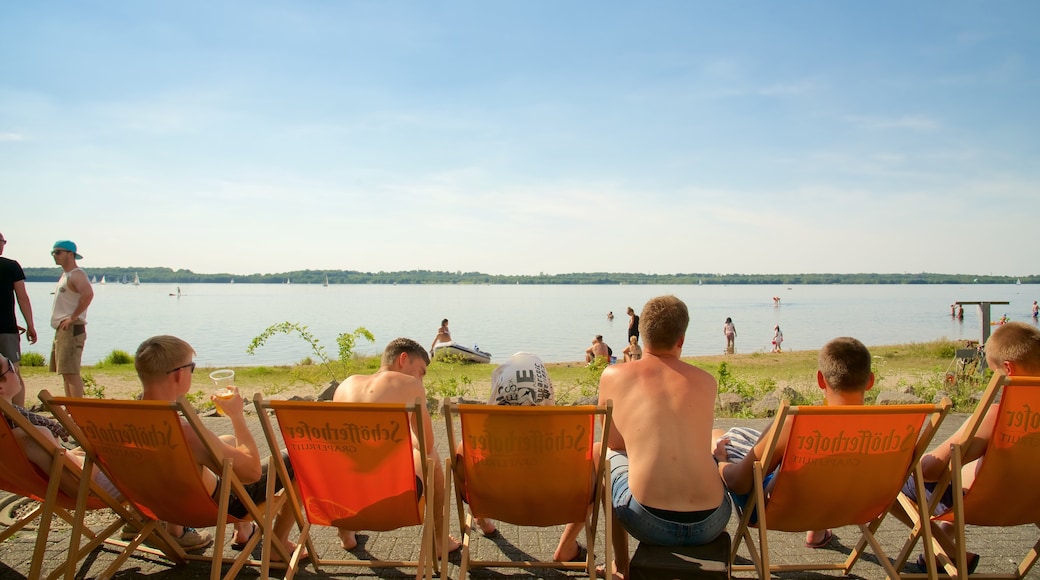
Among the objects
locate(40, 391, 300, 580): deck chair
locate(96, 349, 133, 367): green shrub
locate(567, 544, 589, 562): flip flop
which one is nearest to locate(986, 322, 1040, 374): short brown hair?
locate(567, 544, 589, 562): flip flop

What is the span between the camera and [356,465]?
8.90ft

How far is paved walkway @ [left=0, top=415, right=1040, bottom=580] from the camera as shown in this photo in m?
3.07

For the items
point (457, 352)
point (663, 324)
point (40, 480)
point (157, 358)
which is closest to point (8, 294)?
point (40, 480)

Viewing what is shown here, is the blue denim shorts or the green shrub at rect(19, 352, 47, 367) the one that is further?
the green shrub at rect(19, 352, 47, 367)

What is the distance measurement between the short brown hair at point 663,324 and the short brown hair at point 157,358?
199 cm

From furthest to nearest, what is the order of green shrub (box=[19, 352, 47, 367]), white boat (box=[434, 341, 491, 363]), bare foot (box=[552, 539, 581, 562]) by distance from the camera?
white boat (box=[434, 341, 491, 363]) → green shrub (box=[19, 352, 47, 367]) → bare foot (box=[552, 539, 581, 562])

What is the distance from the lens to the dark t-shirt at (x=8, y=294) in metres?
5.75

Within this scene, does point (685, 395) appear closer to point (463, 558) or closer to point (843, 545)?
point (463, 558)

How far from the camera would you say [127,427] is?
2605mm

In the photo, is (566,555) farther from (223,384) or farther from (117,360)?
(117,360)

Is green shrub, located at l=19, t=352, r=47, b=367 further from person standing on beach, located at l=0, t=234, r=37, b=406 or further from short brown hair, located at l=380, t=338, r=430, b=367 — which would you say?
short brown hair, located at l=380, t=338, r=430, b=367

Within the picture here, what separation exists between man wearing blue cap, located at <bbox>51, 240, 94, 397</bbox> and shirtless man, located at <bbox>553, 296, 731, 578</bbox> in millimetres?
5883

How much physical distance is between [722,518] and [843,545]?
1.22 m

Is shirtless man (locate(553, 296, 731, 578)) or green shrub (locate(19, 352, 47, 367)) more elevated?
shirtless man (locate(553, 296, 731, 578))
